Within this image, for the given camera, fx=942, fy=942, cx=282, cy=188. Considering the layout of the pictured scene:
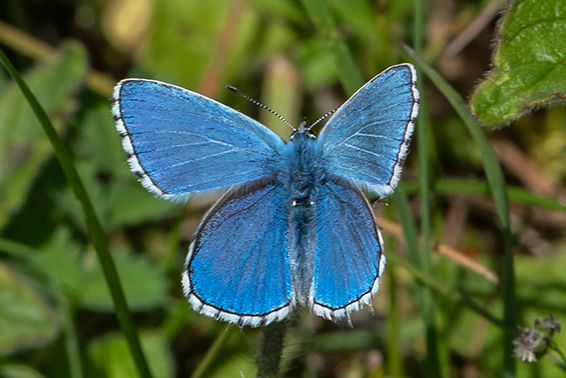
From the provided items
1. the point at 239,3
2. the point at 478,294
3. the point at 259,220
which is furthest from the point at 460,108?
the point at 239,3

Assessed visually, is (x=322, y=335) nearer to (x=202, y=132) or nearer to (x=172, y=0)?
(x=202, y=132)

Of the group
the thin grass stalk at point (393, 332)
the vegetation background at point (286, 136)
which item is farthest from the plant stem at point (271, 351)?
the thin grass stalk at point (393, 332)

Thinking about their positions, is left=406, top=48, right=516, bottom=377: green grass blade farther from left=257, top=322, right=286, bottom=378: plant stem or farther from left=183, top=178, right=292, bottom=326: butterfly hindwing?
left=257, top=322, right=286, bottom=378: plant stem

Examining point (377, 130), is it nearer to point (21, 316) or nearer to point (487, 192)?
point (487, 192)

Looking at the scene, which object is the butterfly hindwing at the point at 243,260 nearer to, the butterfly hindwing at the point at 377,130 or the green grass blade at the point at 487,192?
the butterfly hindwing at the point at 377,130

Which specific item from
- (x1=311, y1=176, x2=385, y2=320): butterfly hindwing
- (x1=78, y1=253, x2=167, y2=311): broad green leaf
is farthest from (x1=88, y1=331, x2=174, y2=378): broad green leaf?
(x1=311, y1=176, x2=385, y2=320): butterfly hindwing

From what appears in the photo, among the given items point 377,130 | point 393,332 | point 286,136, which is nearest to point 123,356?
point 393,332
